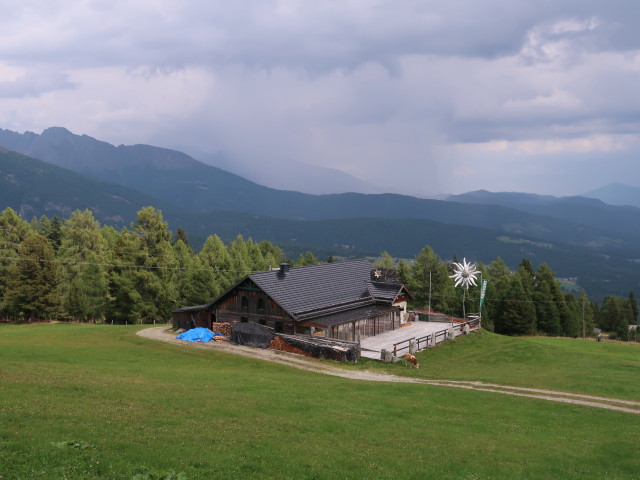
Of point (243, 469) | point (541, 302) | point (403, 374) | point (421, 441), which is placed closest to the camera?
point (243, 469)

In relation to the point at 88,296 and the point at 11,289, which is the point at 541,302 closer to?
the point at 88,296

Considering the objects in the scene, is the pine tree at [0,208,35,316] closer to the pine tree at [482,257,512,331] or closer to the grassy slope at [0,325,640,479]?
the grassy slope at [0,325,640,479]

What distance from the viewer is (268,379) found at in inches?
1259

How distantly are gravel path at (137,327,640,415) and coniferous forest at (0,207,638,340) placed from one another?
22.3 m

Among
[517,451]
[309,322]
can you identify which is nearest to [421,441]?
[517,451]

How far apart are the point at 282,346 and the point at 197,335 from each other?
10011 millimetres

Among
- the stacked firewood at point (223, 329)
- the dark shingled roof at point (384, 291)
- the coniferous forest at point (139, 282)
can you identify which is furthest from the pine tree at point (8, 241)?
the dark shingled roof at point (384, 291)

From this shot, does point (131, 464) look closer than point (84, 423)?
Yes

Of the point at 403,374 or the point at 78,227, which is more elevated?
the point at 78,227

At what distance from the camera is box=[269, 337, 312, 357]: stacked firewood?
45213 millimetres

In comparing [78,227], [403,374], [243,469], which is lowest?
[403,374]

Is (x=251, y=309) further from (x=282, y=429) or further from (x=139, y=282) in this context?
(x=282, y=429)

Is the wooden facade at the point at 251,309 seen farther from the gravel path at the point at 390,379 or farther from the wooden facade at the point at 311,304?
the gravel path at the point at 390,379

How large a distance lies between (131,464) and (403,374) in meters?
29.0
